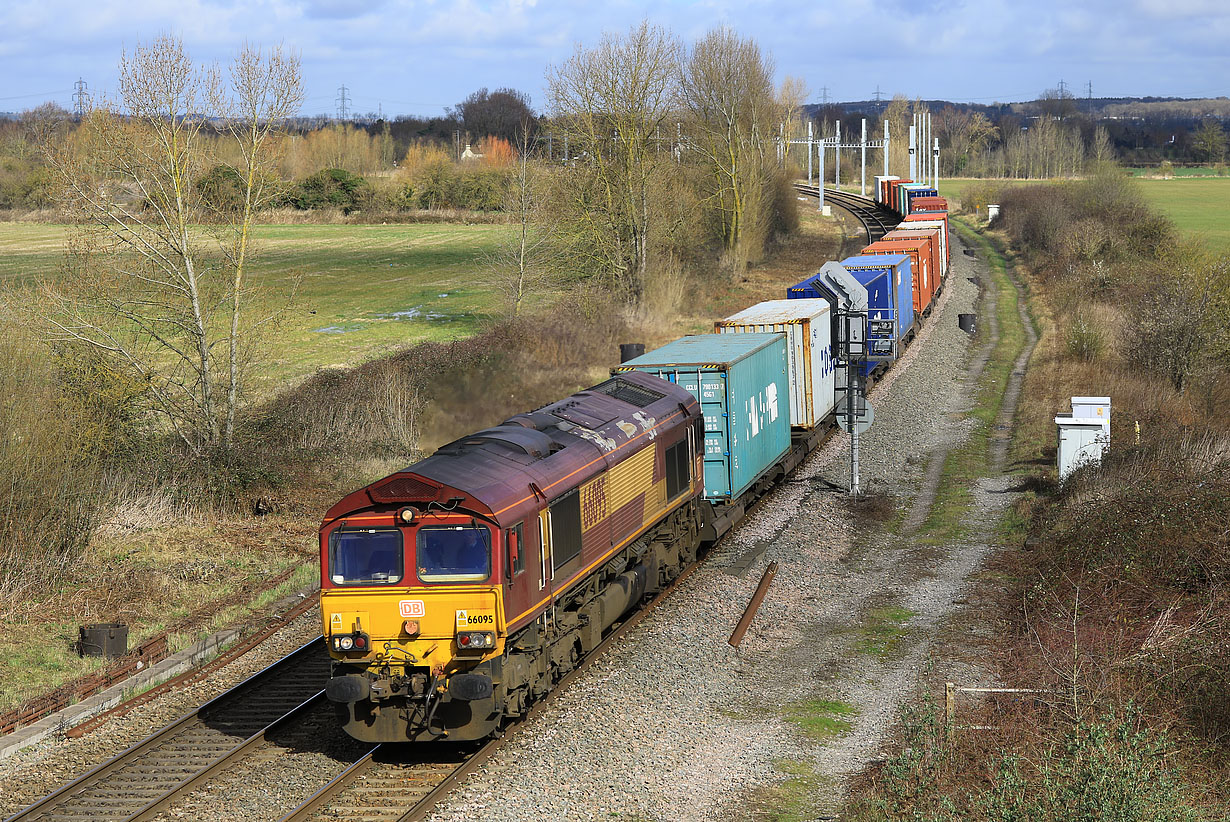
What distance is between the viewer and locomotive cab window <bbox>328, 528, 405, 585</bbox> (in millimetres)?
12555

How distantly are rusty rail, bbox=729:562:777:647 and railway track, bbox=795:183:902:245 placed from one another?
56.3 m

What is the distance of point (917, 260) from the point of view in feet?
151

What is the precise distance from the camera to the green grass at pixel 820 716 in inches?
553

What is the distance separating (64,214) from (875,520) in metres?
19.2

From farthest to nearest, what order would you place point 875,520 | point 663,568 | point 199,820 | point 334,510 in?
point 875,520 → point 663,568 → point 334,510 → point 199,820

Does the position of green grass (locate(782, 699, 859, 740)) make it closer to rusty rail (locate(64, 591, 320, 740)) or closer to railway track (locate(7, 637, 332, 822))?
railway track (locate(7, 637, 332, 822))

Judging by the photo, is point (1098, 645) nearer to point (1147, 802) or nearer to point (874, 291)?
point (1147, 802)

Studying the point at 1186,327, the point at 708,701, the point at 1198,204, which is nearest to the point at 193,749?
the point at 708,701

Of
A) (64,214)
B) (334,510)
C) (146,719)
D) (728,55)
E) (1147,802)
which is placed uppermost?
(728,55)

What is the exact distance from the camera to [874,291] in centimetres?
3672

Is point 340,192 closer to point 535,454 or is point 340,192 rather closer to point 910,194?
point 910,194

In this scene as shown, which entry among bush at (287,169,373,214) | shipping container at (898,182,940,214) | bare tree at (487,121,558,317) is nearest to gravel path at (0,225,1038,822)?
bare tree at (487,121,558,317)

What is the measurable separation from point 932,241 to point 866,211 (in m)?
45.2

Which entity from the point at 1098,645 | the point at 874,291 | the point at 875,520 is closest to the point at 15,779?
the point at 1098,645
